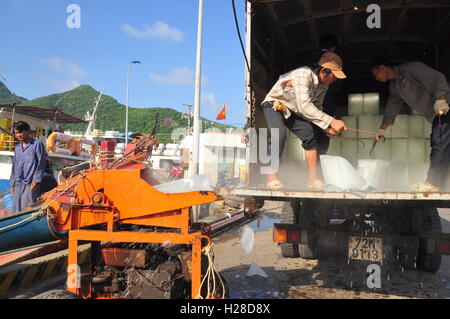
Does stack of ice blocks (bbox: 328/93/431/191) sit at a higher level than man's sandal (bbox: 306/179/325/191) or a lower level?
higher

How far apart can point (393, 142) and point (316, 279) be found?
2633mm

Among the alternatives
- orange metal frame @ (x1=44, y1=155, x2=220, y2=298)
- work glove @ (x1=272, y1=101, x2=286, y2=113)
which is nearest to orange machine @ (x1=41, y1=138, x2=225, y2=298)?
orange metal frame @ (x1=44, y1=155, x2=220, y2=298)

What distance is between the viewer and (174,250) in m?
2.94

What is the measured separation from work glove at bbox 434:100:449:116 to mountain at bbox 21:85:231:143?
256 ft

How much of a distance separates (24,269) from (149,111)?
9728cm

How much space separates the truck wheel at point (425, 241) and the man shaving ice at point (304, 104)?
4.85 feet

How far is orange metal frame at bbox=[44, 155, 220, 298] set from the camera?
2668 mm

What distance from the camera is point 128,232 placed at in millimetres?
2664

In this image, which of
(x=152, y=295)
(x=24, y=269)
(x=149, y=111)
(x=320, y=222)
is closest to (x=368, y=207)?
(x=320, y=222)

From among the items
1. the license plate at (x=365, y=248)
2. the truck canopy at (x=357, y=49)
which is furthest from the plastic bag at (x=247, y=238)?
the license plate at (x=365, y=248)

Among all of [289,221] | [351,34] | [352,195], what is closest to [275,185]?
[352,195]

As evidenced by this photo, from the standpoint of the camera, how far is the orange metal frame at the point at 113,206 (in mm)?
2668

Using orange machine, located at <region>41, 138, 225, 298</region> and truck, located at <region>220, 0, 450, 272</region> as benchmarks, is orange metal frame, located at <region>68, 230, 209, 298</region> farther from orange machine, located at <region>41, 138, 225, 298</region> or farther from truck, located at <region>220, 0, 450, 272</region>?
truck, located at <region>220, 0, 450, 272</region>
